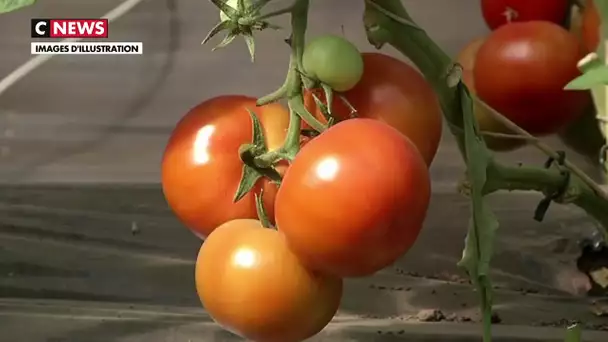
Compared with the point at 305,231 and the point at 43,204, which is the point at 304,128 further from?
the point at 43,204

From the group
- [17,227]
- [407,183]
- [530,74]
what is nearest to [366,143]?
[407,183]

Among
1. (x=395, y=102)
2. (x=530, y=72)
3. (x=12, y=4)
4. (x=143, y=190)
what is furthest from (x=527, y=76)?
(x=143, y=190)

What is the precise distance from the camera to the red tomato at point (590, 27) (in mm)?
483

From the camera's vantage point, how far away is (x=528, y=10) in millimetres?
536

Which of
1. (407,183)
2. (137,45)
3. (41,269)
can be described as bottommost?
(41,269)

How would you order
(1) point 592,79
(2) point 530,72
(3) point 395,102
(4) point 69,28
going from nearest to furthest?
(1) point 592,79 < (3) point 395,102 < (2) point 530,72 < (4) point 69,28

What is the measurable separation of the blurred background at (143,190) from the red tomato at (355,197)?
33 cm

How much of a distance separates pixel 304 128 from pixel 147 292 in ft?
1.13

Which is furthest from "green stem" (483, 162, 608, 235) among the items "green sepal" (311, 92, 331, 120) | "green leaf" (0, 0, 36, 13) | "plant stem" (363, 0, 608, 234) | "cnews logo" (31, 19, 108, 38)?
"cnews logo" (31, 19, 108, 38)

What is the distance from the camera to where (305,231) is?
32cm

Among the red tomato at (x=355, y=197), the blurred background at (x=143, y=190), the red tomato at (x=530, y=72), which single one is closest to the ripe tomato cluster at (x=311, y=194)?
the red tomato at (x=355, y=197)

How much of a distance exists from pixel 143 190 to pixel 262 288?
1.40 ft

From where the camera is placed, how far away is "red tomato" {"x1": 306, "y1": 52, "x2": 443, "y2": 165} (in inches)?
15.0

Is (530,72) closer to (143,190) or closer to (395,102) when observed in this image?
(395,102)
